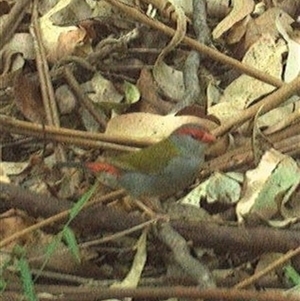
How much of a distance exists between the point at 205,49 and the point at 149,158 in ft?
1.85

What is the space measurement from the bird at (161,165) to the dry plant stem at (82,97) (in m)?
0.25

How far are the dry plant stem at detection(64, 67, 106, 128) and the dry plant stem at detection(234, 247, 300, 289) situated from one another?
2.55 feet

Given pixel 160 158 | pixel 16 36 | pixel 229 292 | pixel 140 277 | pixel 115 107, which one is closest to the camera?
pixel 229 292

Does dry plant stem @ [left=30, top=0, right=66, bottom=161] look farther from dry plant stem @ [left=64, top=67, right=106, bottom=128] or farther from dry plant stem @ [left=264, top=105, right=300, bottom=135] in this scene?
dry plant stem @ [left=264, top=105, right=300, bottom=135]

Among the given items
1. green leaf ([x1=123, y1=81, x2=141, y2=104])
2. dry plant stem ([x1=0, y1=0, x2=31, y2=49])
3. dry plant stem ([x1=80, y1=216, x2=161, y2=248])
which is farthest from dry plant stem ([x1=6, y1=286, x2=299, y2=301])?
dry plant stem ([x1=0, y1=0, x2=31, y2=49])

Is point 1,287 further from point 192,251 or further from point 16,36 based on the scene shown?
point 16,36

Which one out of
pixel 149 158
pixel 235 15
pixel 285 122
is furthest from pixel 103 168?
pixel 235 15

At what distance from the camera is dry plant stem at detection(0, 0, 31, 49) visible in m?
3.27

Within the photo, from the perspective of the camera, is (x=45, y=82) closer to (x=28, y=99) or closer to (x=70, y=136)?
(x=28, y=99)

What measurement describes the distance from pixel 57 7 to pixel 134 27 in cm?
26

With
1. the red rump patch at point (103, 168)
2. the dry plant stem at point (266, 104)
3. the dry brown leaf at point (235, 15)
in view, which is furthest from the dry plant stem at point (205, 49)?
the red rump patch at point (103, 168)

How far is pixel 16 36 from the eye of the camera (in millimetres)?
3455

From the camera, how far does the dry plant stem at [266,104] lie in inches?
120

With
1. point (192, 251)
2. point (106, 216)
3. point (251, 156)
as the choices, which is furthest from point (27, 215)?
point (251, 156)
